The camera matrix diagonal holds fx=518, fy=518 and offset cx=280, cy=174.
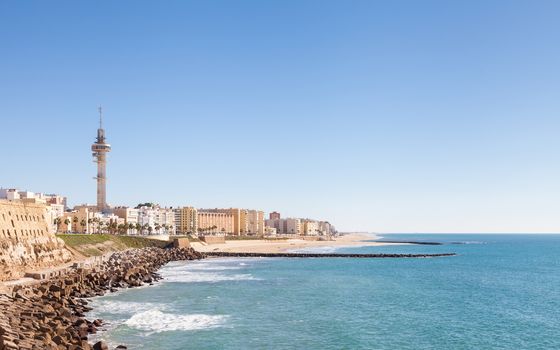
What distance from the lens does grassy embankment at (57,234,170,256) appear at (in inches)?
2904

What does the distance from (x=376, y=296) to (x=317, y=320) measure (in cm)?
1324

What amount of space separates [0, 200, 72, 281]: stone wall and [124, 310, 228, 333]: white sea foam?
1450cm

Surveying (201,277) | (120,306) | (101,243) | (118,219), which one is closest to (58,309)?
(120,306)

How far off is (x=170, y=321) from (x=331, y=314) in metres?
10.7

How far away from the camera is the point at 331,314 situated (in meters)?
34.9

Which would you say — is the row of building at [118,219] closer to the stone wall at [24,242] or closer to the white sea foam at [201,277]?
the stone wall at [24,242]

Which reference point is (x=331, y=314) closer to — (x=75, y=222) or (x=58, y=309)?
(x=58, y=309)

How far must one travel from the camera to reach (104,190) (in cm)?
13838

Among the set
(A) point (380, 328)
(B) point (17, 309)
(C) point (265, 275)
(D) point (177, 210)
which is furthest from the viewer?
(D) point (177, 210)

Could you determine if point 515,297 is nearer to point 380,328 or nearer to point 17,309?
point 380,328

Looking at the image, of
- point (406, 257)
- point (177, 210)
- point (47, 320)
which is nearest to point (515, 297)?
point (47, 320)

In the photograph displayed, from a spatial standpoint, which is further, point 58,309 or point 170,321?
point 170,321

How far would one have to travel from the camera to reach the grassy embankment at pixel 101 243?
2904 inches

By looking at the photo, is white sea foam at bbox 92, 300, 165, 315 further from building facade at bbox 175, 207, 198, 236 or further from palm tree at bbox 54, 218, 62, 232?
building facade at bbox 175, 207, 198, 236
